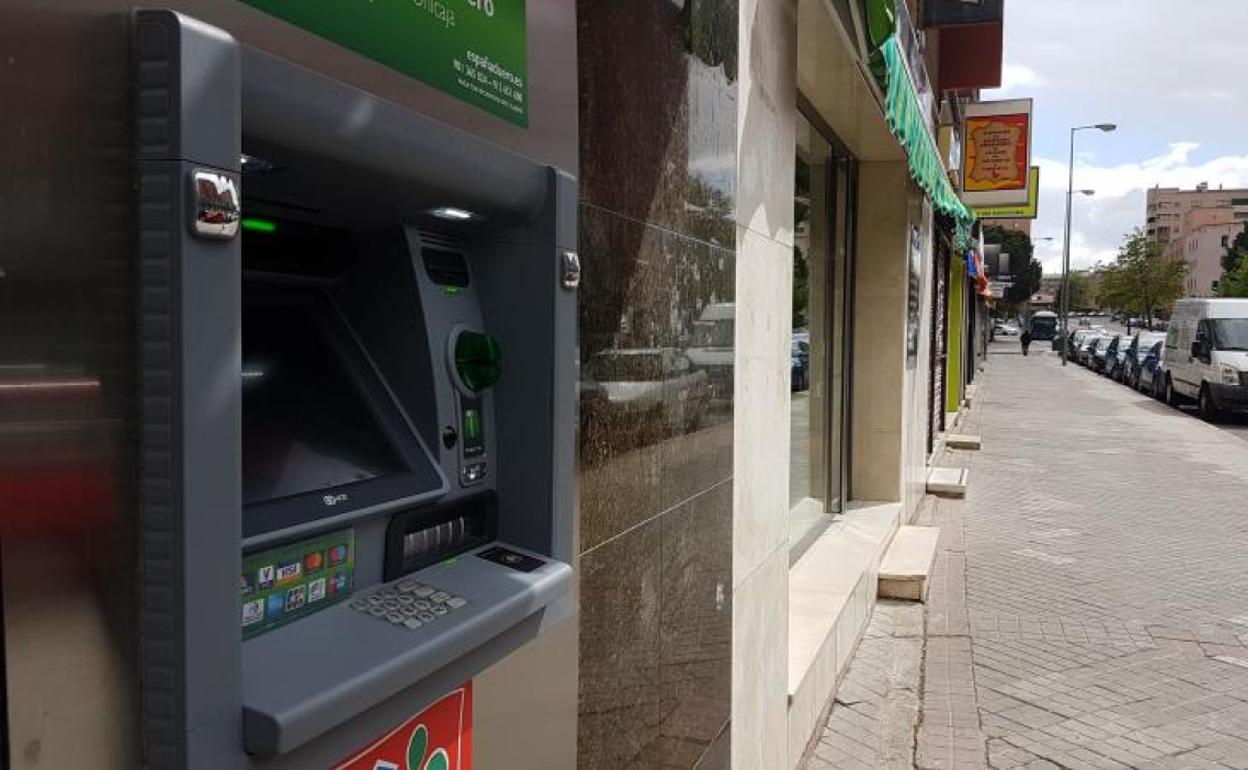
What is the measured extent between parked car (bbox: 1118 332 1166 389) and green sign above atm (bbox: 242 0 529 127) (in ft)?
102

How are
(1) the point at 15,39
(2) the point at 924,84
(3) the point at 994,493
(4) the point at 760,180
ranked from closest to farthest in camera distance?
(1) the point at 15,39 < (4) the point at 760,180 < (2) the point at 924,84 < (3) the point at 994,493

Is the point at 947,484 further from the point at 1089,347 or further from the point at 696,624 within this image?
the point at 1089,347

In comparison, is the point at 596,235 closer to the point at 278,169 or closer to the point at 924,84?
the point at 278,169

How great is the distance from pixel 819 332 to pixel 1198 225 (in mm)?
139958

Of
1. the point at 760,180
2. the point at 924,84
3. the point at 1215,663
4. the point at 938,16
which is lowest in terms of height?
the point at 1215,663

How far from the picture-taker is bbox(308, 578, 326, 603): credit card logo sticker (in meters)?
1.30

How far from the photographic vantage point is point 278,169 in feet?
4.10

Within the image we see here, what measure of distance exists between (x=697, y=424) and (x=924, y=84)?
6877 millimetres

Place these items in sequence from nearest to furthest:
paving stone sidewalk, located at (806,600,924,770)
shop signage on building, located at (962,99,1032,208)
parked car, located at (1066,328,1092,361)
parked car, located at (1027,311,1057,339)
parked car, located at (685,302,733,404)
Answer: parked car, located at (685,302,733,404), paving stone sidewalk, located at (806,600,924,770), shop signage on building, located at (962,99,1032,208), parked car, located at (1066,328,1092,361), parked car, located at (1027,311,1057,339)

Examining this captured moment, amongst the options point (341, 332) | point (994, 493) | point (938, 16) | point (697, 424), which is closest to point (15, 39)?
point (341, 332)

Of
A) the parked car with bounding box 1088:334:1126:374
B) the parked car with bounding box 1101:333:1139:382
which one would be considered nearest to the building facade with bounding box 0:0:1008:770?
the parked car with bounding box 1101:333:1139:382

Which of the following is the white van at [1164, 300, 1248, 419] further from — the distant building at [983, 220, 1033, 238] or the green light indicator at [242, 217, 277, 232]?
the distant building at [983, 220, 1033, 238]

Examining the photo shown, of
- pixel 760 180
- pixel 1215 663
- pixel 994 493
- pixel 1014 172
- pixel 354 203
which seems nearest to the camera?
pixel 354 203

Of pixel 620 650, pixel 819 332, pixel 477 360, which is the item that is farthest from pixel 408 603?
pixel 819 332
